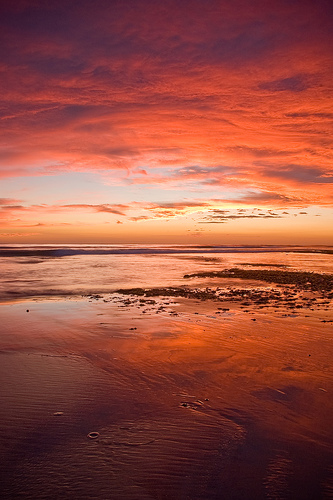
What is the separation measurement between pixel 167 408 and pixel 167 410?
70 millimetres

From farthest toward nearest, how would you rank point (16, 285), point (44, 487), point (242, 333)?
point (16, 285)
point (242, 333)
point (44, 487)

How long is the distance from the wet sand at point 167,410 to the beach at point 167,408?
21 mm

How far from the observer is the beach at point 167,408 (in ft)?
14.2

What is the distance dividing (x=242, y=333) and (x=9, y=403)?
280 inches

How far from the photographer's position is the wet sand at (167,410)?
170 inches

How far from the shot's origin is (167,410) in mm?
6035

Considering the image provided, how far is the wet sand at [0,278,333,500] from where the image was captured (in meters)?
4.32

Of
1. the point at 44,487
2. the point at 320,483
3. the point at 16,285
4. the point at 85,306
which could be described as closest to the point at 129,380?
the point at 44,487

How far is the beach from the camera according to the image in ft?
14.2

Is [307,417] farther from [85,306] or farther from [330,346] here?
[85,306]

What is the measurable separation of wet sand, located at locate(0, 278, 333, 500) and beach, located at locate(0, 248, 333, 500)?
0.02m

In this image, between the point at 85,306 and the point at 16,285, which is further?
the point at 16,285

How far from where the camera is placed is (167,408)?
611 cm

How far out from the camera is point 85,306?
51.9 feet
